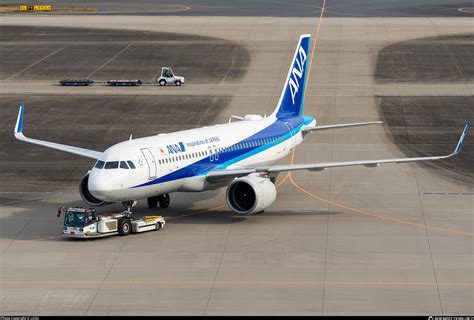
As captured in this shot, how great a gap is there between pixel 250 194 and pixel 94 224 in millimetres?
9719

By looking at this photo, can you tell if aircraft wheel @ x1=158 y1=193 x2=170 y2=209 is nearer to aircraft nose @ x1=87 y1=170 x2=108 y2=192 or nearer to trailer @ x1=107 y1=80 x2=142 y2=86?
aircraft nose @ x1=87 y1=170 x2=108 y2=192

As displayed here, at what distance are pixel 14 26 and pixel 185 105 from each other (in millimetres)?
59851

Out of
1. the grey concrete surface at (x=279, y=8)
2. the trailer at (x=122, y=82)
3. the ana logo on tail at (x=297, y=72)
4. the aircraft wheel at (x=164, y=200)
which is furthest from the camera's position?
the grey concrete surface at (x=279, y=8)

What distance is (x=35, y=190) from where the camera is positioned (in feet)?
227

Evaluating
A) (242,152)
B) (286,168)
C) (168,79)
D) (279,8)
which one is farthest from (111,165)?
(279,8)

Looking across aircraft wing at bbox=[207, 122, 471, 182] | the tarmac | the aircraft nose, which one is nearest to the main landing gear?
the tarmac

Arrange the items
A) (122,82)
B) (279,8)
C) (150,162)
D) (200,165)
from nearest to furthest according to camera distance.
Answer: (150,162) → (200,165) → (122,82) → (279,8)

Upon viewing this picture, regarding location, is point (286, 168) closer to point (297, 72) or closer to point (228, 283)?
point (297, 72)

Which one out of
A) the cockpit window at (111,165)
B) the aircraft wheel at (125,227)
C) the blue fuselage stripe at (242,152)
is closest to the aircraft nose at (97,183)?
the cockpit window at (111,165)

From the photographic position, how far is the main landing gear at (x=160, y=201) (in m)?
63.4

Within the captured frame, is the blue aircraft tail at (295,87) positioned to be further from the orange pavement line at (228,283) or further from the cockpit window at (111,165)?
the orange pavement line at (228,283)

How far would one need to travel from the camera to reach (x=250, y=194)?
196ft

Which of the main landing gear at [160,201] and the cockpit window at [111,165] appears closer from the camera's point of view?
the cockpit window at [111,165]

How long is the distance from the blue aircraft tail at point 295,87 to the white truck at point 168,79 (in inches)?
1546
